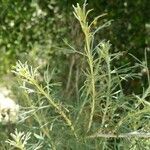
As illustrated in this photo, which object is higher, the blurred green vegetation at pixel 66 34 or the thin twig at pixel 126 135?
the thin twig at pixel 126 135

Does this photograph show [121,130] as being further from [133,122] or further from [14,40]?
[14,40]

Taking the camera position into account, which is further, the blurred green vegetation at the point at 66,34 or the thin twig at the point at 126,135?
the blurred green vegetation at the point at 66,34

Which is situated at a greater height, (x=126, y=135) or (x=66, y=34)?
(x=126, y=135)

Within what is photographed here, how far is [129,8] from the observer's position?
3.16m

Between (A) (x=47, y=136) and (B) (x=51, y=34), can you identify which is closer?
(A) (x=47, y=136)

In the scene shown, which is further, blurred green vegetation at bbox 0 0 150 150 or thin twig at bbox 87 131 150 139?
blurred green vegetation at bbox 0 0 150 150

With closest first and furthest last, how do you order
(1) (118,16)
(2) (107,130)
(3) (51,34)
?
(2) (107,130)
(1) (118,16)
(3) (51,34)

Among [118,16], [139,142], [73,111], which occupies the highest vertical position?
[73,111]

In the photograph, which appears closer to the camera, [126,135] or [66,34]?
[126,135]

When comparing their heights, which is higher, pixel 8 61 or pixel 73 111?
pixel 73 111

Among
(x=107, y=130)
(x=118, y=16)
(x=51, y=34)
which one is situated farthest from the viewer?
(x=51, y=34)

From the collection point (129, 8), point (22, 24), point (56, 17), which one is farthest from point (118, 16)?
point (22, 24)

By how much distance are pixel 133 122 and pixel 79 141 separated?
137 millimetres

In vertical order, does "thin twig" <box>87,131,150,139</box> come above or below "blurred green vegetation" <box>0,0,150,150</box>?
above
